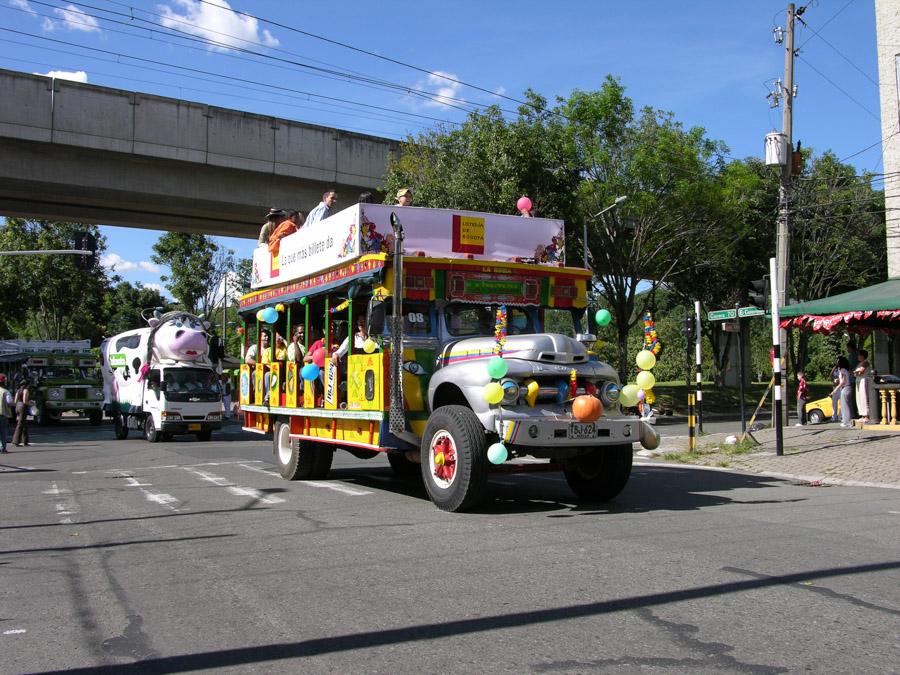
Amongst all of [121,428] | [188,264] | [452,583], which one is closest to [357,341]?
[452,583]

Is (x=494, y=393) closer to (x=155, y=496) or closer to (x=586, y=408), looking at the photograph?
(x=586, y=408)

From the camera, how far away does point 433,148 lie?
26.8 metres

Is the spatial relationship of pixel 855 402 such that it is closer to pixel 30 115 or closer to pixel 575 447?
pixel 575 447

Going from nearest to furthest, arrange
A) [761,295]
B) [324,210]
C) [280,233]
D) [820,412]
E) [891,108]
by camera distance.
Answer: [324,210]
[280,233]
[761,295]
[891,108]
[820,412]

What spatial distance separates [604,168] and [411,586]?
79.4ft

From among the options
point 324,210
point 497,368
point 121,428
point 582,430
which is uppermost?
point 324,210

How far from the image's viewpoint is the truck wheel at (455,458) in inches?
324

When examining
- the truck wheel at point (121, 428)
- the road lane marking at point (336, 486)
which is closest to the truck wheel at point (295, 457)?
the road lane marking at point (336, 486)

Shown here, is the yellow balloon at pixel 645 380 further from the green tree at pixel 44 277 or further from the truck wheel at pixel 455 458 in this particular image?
the green tree at pixel 44 277

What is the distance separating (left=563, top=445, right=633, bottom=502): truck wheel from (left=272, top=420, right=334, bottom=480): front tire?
3.96m

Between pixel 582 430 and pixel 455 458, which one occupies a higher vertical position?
pixel 582 430

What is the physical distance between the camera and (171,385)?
79.4 ft

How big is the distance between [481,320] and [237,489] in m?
4.19

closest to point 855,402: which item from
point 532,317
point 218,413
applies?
point 532,317
